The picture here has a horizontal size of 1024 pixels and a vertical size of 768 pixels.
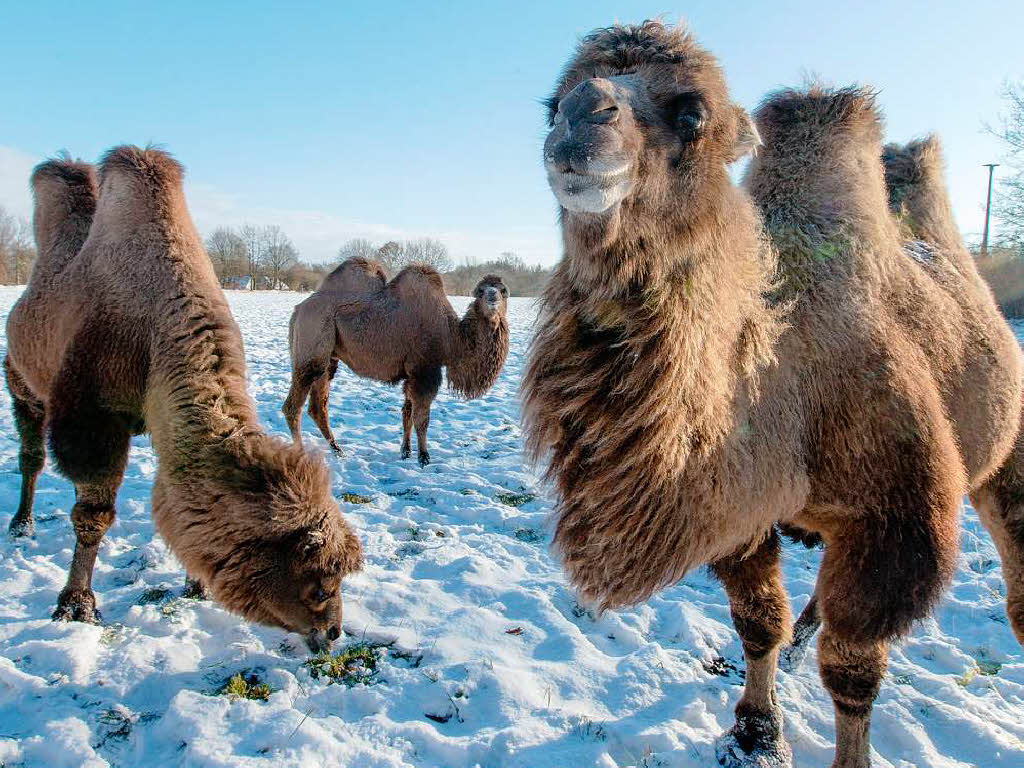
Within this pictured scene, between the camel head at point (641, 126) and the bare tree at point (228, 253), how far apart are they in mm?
62115

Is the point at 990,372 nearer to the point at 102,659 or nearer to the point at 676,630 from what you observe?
the point at 676,630

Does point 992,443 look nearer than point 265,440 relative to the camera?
Yes

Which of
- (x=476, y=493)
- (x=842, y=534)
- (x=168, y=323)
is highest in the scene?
(x=168, y=323)

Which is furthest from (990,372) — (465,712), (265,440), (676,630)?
(265,440)

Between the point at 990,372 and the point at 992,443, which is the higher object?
the point at 990,372

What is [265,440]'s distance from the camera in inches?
114

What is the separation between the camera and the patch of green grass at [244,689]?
2.71 m

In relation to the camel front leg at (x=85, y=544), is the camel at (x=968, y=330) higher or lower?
higher

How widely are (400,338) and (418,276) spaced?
1000 millimetres

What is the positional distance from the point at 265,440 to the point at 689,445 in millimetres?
1996

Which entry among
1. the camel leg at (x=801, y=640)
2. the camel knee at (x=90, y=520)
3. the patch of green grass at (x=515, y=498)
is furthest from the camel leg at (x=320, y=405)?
the camel leg at (x=801, y=640)

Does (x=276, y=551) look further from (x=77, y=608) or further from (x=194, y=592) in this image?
(x=77, y=608)

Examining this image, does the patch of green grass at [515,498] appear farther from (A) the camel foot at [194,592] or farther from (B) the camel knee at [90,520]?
(B) the camel knee at [90,520]

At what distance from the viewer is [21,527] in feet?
13.8
